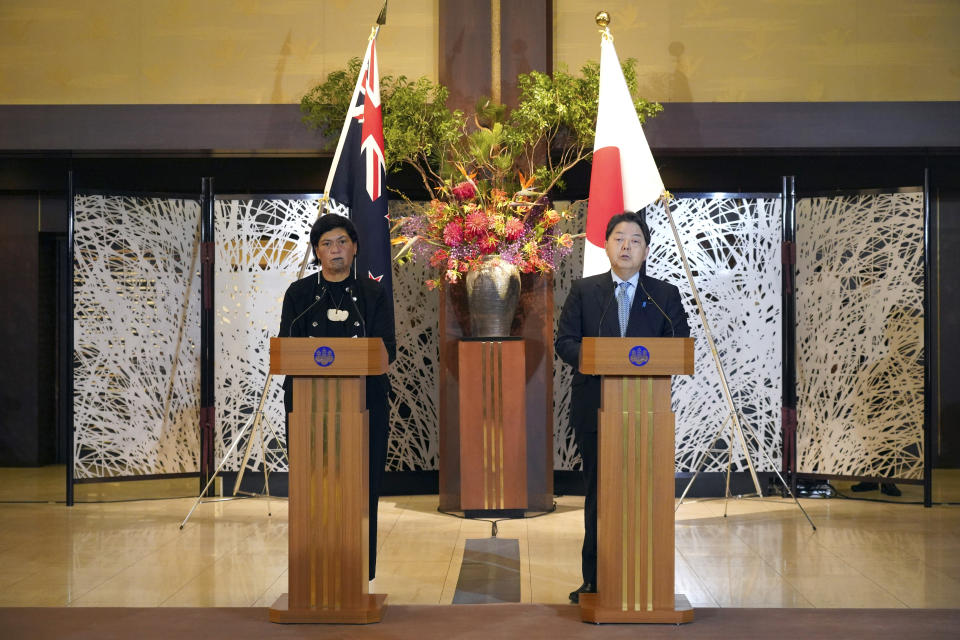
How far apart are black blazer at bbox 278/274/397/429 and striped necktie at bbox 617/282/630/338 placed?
895 millimetres

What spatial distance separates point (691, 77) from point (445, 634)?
4.53 meters

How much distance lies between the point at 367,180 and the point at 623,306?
1.90m

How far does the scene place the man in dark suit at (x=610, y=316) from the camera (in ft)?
11.1

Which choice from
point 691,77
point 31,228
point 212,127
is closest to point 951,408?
point 691,77

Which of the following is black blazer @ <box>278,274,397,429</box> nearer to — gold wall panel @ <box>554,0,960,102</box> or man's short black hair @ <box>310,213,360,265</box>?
man's short black hair @ <box>310,213,360,265</box>

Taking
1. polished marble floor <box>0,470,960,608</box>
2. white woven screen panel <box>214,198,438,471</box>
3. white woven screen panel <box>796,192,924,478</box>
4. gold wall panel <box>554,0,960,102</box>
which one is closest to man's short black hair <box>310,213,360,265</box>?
polished marble floor <box>0,470,960,608</box>

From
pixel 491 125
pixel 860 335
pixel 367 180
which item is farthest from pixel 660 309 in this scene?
pixel 860 335

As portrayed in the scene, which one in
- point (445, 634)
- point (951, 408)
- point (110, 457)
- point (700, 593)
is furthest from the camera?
point (951, 408)

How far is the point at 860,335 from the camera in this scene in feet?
19.8

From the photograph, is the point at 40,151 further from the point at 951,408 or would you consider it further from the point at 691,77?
the point at 951,408

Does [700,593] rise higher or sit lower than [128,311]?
lower

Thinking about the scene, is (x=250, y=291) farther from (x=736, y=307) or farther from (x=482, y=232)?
(x=736, y=307)

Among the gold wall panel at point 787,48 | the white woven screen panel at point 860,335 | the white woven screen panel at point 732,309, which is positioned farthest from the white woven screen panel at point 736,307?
the gold wall panel at point 787,48

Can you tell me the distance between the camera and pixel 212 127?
20.6 ft
